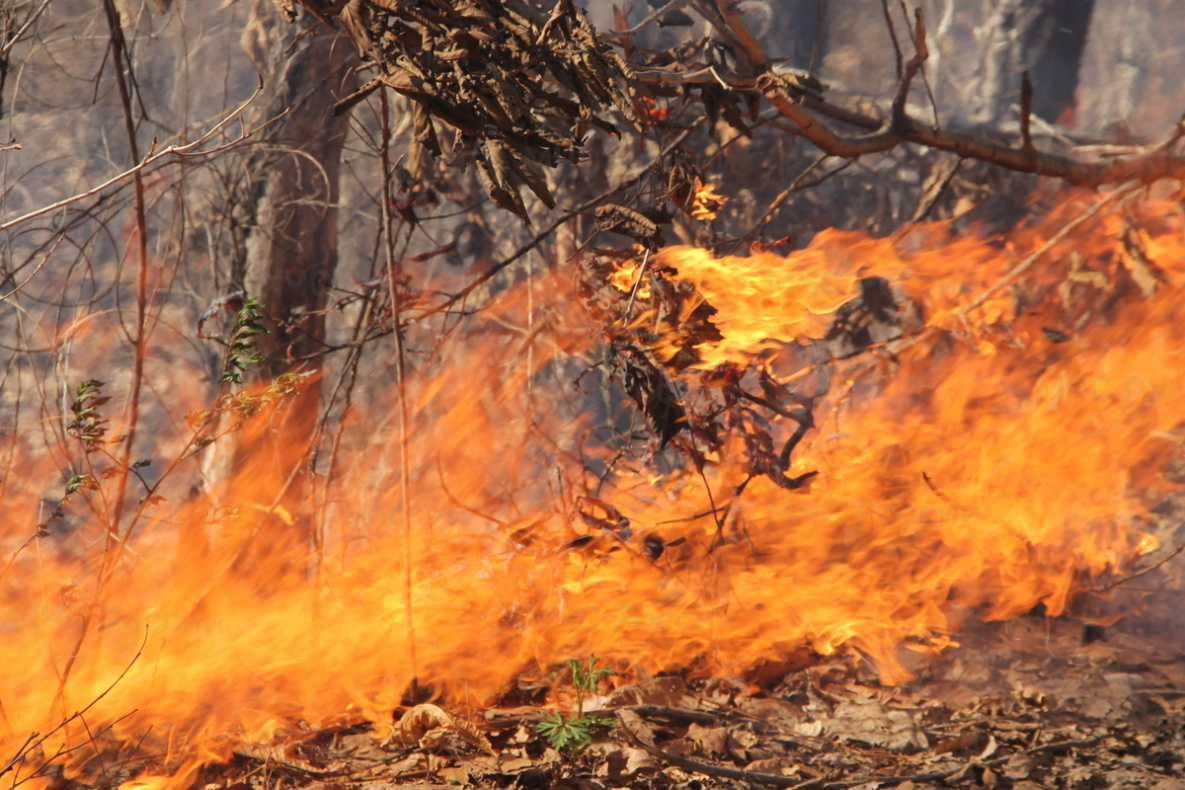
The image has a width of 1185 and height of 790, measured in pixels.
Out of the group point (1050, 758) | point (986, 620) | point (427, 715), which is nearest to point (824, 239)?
point (986, 620)

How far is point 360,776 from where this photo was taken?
8.57 ft

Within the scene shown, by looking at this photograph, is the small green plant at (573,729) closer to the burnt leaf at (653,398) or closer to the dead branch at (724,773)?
the dead branch at (724,773)

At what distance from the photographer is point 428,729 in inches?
109

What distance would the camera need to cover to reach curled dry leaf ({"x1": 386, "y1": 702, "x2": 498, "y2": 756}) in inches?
105

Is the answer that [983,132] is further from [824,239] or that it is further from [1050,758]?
[1050,758]

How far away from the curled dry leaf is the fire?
277 millimetres

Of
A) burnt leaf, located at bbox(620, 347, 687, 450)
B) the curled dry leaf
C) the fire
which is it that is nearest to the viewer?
the curled dry leaf

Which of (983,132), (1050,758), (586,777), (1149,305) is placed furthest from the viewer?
(983,132)

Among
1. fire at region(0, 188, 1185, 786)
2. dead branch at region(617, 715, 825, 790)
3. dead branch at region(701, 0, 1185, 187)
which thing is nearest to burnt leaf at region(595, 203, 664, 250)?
fire at region(0, 188, 1185, 786)

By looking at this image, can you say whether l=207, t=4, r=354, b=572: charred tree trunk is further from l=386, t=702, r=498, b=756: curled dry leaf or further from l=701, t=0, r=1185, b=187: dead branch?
l=701, t=0, r=1185, b=187: dead branch

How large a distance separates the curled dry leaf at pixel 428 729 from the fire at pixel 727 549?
28 centimetres

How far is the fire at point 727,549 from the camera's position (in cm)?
318

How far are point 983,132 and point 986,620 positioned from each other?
13.5 feet

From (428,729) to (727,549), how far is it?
5.82ft
